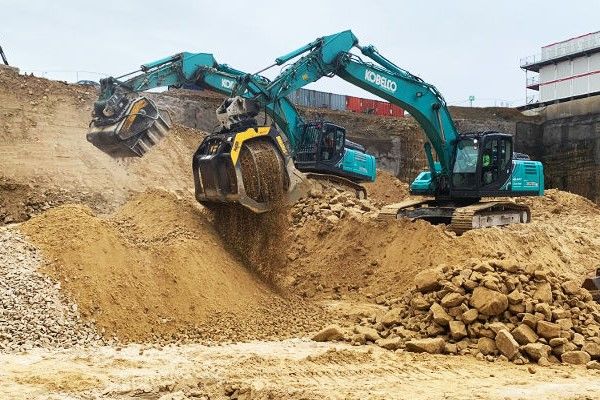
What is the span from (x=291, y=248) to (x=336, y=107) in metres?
25.0

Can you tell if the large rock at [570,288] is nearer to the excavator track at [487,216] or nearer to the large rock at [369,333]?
the large rock at [369,333]

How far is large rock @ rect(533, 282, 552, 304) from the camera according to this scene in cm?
692

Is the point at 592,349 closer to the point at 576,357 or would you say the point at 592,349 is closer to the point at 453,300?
the point at 576,357

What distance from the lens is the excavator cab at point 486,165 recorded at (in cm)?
1155

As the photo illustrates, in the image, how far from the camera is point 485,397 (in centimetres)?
483

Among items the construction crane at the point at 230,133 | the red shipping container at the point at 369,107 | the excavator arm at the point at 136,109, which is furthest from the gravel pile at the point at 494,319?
the red shipping container at the point at 369,107

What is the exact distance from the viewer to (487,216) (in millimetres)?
11328

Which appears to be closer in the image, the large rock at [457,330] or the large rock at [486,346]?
the large rock at [486,346]

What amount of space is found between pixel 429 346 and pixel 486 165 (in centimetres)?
581

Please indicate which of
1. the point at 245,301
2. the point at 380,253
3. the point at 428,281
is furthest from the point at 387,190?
the point at 428,281

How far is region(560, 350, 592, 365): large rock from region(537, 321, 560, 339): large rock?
259 millimetres

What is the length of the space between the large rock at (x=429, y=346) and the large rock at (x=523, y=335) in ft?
2.28

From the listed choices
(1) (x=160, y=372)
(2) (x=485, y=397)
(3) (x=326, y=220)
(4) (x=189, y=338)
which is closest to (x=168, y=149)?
(3) (x=326, y=220)

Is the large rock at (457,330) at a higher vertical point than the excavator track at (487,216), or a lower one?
lower
